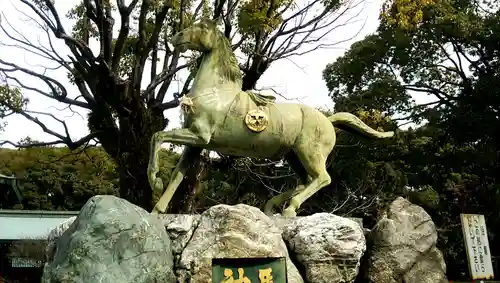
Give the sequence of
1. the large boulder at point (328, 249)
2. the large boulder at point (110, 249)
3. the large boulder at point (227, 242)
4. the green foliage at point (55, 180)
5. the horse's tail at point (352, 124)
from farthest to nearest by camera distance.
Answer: the green foliage at point (55, 180) → the horse's tail at point (352, 124) → the large boulder at point (328, 249) → the large boulder at point (227, 242) → the large boulder at point (110, 249)

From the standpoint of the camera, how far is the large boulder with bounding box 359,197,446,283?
527 centimetres

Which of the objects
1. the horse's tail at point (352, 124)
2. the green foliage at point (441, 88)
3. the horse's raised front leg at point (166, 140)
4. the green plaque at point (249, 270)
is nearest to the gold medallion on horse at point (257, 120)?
the horse's raised front leg at point (166, 140)

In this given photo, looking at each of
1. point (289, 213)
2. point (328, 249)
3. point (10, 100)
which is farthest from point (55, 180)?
point (328, 249)

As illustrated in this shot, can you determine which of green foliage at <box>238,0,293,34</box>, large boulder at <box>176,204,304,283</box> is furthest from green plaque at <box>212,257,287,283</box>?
green foliage at <box>238,0,293,34</box>

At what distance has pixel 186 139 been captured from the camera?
545cm

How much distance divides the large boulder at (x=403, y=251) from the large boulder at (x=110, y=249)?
1.92m

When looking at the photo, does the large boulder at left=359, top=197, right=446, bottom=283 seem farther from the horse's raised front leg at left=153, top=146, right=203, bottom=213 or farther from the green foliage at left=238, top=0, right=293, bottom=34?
the green foliage at left=238, top=0, right=293, bottom=34

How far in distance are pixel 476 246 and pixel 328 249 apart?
343 centimetres

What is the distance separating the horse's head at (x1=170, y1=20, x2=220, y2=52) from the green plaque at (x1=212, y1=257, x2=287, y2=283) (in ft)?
7.50

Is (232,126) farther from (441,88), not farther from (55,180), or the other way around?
(55,180)

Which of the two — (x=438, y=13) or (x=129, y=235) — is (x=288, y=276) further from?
(x=438, y=13)

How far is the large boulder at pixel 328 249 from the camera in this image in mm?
4973

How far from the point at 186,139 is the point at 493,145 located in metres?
12.6

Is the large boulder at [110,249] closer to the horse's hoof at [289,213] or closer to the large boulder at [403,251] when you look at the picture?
the horse's hoof at [289,213]
